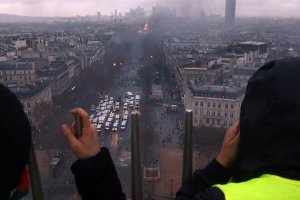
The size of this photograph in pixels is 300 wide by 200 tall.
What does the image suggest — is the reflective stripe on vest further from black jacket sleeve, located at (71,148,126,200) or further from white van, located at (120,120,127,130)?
white van, located at (120,120,127,130)

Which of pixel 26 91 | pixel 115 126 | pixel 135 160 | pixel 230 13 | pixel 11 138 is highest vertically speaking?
pixel 230 13

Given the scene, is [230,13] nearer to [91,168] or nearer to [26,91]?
[26,91]

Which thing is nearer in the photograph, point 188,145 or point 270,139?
point 270,139

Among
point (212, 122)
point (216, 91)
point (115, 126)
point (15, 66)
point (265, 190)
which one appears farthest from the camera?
point (15, 66)

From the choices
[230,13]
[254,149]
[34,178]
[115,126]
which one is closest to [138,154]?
[34,178]

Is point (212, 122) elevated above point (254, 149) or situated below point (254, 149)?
below

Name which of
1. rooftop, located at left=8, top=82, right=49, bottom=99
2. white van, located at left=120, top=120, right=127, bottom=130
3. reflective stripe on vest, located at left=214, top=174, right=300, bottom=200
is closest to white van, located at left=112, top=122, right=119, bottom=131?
white van, located at left=120, top=120, right=127, bottom=130

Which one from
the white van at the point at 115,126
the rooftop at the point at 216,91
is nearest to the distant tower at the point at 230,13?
the rooftop at the point at 216,91

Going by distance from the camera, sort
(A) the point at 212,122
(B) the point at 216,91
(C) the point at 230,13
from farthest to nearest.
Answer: (C) the point at 230,13 → (B) the point at 216,91 → (A) the point at 212,122

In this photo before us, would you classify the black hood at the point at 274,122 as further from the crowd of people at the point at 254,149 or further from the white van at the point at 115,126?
the white van at the point at 115,126
